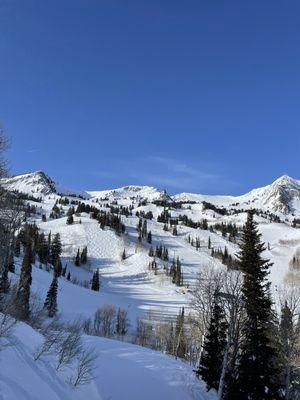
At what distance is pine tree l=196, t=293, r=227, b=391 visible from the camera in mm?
33544

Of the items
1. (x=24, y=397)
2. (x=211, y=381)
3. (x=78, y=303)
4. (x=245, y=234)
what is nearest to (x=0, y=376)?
(x=24, y=397)

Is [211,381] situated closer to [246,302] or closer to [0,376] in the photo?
[246,302]

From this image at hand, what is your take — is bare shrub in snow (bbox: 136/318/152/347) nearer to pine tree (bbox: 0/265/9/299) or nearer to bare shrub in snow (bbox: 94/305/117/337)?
bare shrub in snow (bbox: 94/305/117/337)

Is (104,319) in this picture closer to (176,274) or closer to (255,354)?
(255,354)

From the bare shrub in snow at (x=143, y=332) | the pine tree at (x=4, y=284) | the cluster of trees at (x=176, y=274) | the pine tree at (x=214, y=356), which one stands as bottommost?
the bare shrub in snow at (x=143, y=332)

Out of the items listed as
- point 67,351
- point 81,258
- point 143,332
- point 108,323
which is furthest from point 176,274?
point 67,351

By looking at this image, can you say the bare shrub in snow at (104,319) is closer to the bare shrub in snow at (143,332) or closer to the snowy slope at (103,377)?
the bare shrub in snow at (143,332)

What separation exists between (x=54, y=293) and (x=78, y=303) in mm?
21346

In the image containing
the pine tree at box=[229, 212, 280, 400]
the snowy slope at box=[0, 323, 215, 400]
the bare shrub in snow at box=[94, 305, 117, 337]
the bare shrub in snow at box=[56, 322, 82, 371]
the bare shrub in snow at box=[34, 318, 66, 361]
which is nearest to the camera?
the snowy slope at box=[0, 323, 215, 400]

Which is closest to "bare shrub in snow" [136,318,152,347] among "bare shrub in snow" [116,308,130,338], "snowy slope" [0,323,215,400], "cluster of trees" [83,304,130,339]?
"bare shrub in snow" [116,308,130,338]

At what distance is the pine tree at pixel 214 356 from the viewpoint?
110 feet

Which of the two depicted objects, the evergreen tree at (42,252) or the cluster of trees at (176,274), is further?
the cluster of trees at (176,274)

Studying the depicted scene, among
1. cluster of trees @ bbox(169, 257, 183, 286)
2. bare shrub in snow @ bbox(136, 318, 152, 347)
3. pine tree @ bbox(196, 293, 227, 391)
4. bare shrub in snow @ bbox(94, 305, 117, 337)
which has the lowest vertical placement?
bare shrub in snow @ bbox(136, 318, 152, 347)

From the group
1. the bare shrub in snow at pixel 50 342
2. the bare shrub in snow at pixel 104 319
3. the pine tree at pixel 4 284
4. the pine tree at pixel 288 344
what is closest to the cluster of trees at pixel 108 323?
the bare shrub in snow at pixel 104 319
